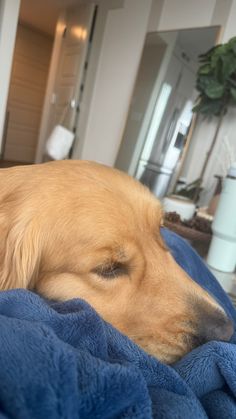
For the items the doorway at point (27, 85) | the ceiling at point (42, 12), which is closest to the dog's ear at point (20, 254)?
the ceiling at point (42, 12)

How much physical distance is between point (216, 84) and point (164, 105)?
82 cm

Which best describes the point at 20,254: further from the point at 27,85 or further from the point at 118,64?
the point at 27,85

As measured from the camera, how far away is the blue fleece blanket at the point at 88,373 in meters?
0.41

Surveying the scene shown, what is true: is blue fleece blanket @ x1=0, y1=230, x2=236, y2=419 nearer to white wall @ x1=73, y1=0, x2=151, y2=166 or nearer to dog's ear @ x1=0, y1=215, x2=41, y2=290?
dog's ear @ x1=0, y1=215, x2=41, y2=290

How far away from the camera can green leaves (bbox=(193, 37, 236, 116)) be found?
3.10m

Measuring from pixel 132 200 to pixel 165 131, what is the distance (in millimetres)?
3038

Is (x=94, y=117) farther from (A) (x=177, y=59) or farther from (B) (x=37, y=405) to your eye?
(B) (x=37, y=405)

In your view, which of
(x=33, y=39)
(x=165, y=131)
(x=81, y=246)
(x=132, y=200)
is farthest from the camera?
(x=33, y=39)

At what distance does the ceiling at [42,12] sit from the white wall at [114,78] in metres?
→ 1.04

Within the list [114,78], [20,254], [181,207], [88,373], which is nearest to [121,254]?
[20,254]

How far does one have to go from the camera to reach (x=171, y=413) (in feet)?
1.64

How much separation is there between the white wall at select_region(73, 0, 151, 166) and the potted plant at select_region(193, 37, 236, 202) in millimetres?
1335

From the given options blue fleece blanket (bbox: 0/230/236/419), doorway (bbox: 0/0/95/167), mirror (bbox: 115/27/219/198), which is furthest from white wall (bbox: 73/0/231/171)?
blue fleece blanket (bbox: 0/230/236/419)

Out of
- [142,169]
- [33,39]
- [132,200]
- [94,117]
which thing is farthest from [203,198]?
[33,39]
